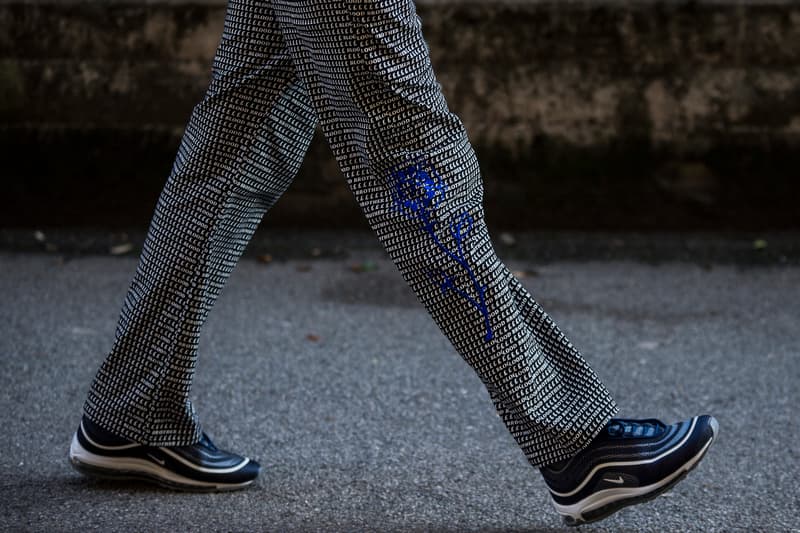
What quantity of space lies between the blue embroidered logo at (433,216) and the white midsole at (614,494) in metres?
0.39

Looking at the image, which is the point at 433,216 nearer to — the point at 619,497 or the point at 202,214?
the point at 202,214

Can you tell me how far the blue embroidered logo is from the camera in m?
2.16

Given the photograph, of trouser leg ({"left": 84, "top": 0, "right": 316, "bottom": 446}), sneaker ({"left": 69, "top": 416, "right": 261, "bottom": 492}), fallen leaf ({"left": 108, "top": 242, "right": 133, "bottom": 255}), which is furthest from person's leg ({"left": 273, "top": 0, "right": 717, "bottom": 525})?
fallen leaf ({"left": 108, "top": 242, "right": 133, "bottom": 255})

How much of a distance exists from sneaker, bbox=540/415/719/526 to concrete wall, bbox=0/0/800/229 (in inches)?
110

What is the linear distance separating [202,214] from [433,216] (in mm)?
566

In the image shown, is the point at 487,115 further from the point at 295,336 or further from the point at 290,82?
the point at 290,82

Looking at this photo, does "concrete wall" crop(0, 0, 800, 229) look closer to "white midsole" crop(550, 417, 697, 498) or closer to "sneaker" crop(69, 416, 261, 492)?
"sneaker" crop(69, 416, 261, 492)

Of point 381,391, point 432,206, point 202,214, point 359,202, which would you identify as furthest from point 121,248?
point 432,206

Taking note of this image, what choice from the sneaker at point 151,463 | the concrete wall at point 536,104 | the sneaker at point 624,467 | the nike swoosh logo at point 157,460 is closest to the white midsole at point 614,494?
the sneaker at point 624,467

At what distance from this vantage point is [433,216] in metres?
2.16

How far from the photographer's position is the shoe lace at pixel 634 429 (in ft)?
7.38

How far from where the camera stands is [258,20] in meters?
2.41

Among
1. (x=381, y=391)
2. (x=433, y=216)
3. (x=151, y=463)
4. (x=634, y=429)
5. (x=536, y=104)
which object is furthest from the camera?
(x=536, y=104)

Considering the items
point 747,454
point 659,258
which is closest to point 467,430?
point 747,454
